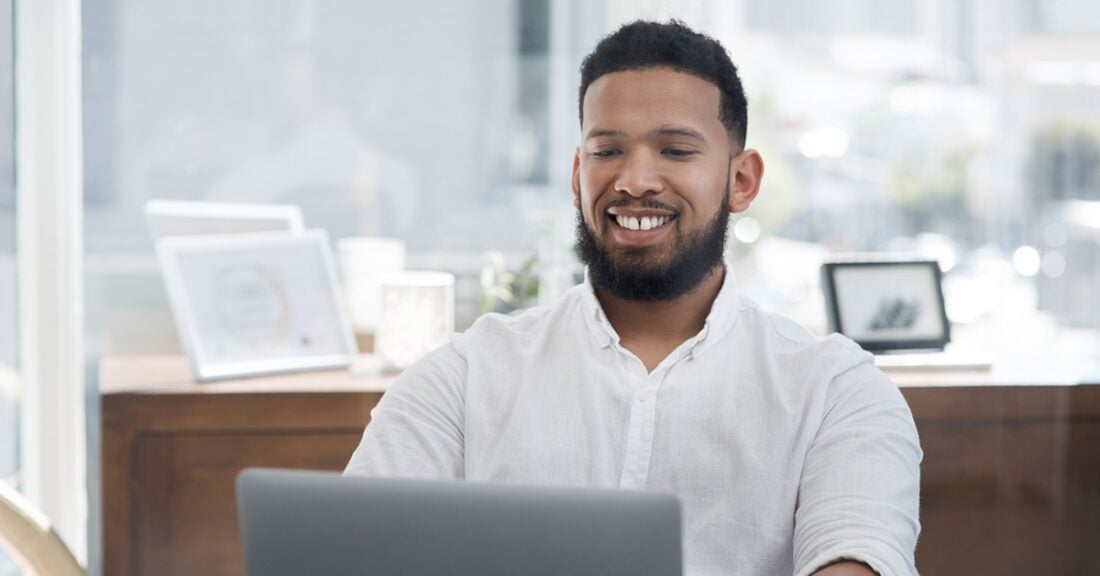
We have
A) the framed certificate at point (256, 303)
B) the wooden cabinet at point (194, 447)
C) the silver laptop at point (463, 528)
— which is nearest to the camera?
the silver laptop at point (463, 528)

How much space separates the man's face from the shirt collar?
3cm

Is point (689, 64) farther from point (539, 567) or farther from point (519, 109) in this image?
point (519, 109)

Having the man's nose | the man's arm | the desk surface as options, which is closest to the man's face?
the man's nose

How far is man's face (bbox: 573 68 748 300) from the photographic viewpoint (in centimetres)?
167

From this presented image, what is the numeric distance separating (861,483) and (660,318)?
36 centimetres

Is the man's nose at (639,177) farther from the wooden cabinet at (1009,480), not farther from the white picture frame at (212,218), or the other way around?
the white picture frame at (212,218)

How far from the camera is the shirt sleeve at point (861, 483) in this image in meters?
1.45

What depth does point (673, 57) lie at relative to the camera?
1698 mm

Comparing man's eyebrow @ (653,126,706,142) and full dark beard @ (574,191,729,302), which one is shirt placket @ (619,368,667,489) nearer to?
full dark beard @ (574,191,729,302)

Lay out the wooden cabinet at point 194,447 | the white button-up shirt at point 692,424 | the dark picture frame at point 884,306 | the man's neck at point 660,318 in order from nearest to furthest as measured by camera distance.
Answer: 1. the white button-up shirt at point 692,424
2. the man's neck at point 660,318
3. the wooden cabinet at point 194,447
4. the dark picture frame at point 884,306

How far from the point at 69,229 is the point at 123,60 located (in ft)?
1.27

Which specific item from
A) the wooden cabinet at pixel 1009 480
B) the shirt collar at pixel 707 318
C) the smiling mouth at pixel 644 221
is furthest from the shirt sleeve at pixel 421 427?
the wooden cabinet at pixel 1009 480

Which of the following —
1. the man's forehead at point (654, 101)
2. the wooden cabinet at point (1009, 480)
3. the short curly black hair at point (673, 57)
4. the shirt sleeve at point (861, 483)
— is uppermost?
the short curly black hair at point (673, 57)

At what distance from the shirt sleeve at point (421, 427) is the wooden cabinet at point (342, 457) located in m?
0.93
